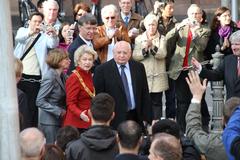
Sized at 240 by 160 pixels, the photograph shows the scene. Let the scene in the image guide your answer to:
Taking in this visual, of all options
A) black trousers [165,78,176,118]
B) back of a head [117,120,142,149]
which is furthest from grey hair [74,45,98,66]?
back of a head [117,120,142,149]

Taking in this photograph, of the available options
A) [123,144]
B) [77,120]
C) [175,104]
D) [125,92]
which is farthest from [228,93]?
[123,144]

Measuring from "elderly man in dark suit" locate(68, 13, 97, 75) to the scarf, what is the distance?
2.54 metres

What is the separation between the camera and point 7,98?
175 inches

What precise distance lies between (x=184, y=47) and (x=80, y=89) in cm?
271

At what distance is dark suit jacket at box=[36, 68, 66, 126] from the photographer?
30.9ft

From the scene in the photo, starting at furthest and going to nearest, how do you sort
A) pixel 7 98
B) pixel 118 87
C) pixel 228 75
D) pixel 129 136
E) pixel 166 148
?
pixel 228 75 → pixel 118 87 → pixel 129 136 → pixel 166 148 → pixel 7 98

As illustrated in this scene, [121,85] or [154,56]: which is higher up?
[154,56]

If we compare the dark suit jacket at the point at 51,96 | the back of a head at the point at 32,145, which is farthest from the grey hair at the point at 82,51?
the back of a head at the point at 32,145

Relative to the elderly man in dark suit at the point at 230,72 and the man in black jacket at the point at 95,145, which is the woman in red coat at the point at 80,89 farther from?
the man in black jacket at the point at 95,145

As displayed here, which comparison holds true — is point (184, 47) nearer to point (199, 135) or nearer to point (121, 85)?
point (121, 85)

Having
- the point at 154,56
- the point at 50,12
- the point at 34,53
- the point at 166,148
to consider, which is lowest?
the point at 166,148

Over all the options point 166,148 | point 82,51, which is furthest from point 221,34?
point 166,148

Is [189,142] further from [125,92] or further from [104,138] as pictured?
[125,92]

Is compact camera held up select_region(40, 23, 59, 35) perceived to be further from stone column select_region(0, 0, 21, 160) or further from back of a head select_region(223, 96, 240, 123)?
stone column select_region(0, 0, 21, 160)
